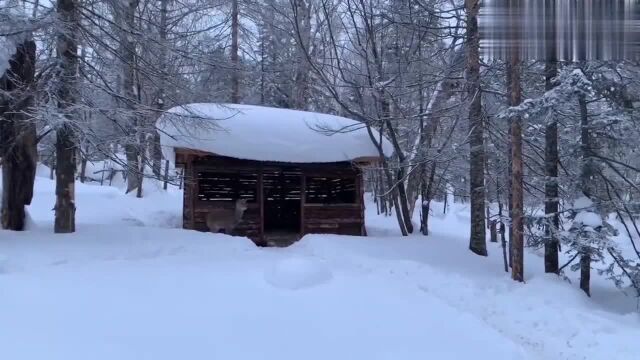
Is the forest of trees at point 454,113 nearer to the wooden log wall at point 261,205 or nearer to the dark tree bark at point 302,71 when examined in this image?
the wooden log wall at point 261,205

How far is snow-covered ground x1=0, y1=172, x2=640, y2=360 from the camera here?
4.78m

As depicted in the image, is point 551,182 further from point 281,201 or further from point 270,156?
point 281,201

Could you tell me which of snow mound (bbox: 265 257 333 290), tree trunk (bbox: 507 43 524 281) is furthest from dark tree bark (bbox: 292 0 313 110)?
snow mound (bbox: 265 257 333 290)

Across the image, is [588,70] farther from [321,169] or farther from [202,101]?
[202,101]

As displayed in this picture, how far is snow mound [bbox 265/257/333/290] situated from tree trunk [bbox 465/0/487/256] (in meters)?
4.45

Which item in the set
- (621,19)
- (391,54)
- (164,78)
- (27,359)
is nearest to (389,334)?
(27,359)

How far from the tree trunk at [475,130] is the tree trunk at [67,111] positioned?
7.16 m

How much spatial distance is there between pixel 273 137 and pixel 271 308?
23.9ft

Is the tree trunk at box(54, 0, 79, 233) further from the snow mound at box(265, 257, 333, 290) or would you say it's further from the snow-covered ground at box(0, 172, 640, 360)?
the snow mound at box(265, 257, 333, 290)

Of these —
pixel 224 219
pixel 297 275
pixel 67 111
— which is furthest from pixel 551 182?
pixel 67 111

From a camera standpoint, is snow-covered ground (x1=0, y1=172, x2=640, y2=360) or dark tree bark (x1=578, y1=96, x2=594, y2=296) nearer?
snow-covered ground (x1=0, y1=172, x2=640, y2=360)

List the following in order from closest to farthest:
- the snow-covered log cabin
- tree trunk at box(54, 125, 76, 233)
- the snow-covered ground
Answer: the snow-covered ground, tree trunk at box(54, 125, 76, 233), the snow-covered log cabin

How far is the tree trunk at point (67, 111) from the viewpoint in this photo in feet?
27.9

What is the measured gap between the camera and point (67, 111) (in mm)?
7875
